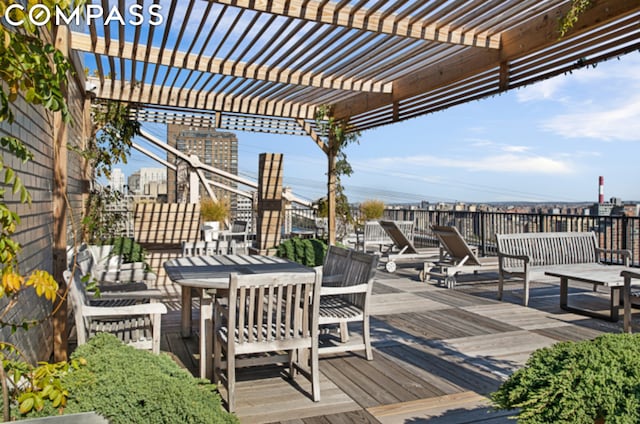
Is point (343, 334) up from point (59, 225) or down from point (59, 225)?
down

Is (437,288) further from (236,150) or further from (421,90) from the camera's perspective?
(236,150)

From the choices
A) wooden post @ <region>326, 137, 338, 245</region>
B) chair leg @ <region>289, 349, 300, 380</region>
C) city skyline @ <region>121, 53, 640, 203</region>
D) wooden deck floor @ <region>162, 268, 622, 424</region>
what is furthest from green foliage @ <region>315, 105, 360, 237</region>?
chair leg @ <region>289, 349, 300, 380</region>

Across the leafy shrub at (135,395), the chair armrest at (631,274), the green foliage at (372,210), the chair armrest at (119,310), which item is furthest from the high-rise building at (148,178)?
the leafy shrub at (135,395)

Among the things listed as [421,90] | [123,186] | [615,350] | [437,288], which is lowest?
[437,288]

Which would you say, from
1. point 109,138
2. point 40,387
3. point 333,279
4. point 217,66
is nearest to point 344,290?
point 333,279

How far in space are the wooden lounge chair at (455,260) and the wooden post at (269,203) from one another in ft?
9.72

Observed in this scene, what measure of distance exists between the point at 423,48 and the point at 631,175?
50763 millimetres

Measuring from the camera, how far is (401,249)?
389 inches

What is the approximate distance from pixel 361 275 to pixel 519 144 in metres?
81.2

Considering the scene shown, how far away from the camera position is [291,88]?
773 cm

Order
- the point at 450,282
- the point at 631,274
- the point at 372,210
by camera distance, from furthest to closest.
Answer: the point at 372,210 < the point at 450,282 < the point at 631,274

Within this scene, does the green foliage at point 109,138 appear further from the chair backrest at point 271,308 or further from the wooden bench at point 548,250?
the wooden bench at point 548,250

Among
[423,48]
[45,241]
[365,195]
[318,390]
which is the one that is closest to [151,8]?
[45,241]

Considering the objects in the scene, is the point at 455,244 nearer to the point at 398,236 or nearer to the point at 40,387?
the point at 398,236
